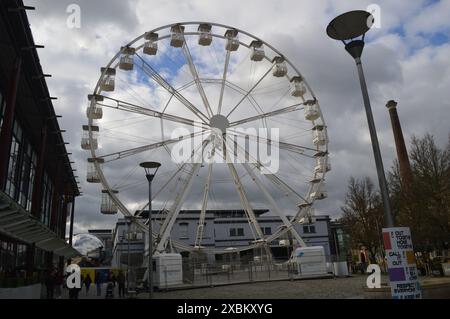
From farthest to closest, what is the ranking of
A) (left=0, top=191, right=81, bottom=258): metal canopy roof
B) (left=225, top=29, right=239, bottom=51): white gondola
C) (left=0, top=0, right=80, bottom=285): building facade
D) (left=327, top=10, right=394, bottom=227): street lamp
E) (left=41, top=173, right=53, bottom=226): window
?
(left=41, top=173, right=53, bottom=226): window < (left=225, top=29, right=239, bottom=51): white gondola < (left=0, top=0, right=80, bottom=285): building facade < (left=0, top=191, right=81, bottom=258): metal canopy roof < (left=327, top=10, right=394, bottom=227): street lamp

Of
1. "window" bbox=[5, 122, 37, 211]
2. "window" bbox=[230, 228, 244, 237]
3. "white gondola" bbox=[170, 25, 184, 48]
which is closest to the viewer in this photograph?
"window" bbox=[5, 122, 37, 211]

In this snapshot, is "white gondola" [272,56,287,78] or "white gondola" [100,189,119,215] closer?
"white gondola" [100,189,119,215]

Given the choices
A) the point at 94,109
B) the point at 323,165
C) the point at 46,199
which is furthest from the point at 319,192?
the point at 46,199

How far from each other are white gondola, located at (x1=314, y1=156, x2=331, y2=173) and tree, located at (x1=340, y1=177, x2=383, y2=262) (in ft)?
38.0

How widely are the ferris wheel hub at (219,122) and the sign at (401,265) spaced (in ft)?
75.3

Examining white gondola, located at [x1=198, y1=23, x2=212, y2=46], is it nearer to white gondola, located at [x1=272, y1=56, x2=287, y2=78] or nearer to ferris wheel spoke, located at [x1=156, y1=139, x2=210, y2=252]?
white gondola, located at [x1=272, y1=56, x2=287, y2=78]

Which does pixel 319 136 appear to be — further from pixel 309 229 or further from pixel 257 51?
pixel 309 229

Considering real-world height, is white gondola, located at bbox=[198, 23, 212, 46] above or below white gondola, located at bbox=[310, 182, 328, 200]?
above

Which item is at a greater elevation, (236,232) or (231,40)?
(231,40)

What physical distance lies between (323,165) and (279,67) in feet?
27.2

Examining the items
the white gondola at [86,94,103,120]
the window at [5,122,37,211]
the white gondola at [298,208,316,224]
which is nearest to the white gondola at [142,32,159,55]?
the white gondola at [86,94,103,120]

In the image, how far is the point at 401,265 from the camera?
9.05 meters

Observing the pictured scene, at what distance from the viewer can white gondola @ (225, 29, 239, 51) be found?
1300 inches
